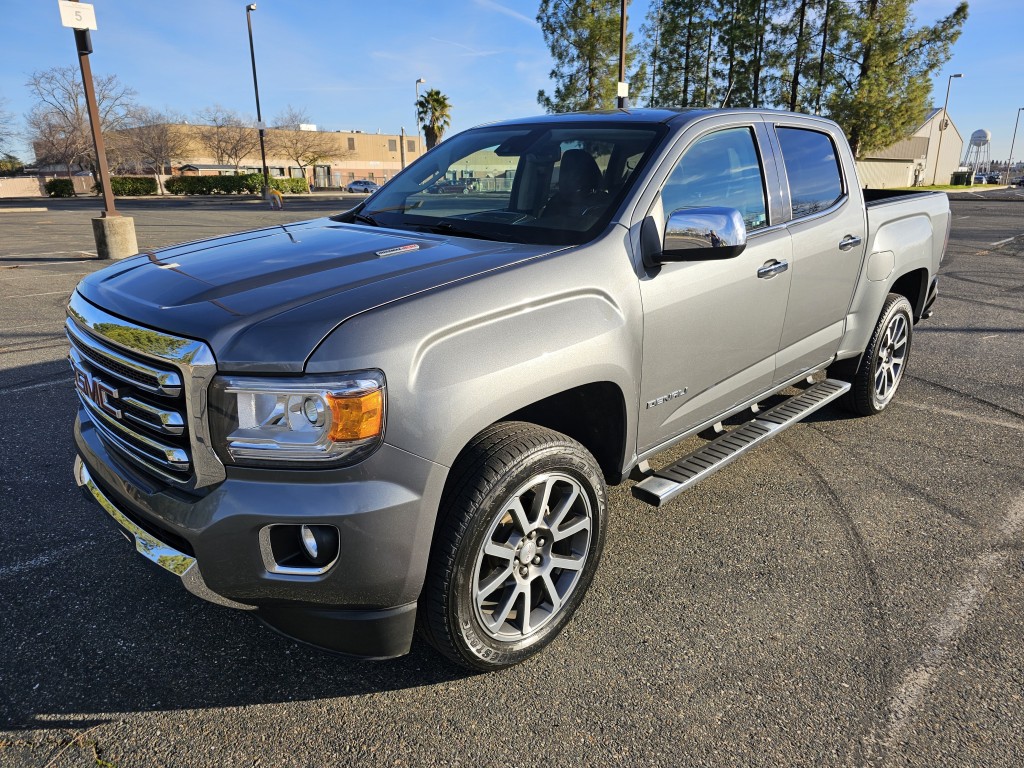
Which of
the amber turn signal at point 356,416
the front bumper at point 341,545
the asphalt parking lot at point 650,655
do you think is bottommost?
the asphalt parking lot at point 650,655

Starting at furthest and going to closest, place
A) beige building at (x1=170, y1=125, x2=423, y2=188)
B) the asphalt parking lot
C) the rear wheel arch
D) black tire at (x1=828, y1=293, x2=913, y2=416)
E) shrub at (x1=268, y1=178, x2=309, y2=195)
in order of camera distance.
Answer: beige building at (x1=170, y1=125, x2=423, y2=188) < shrub at (x1=268, y1=178, x2=309, y2=195) < the rear wheel arch < black tire at (x1=828, y1=293, x2=913, y2=416) < the asphalt parking lot

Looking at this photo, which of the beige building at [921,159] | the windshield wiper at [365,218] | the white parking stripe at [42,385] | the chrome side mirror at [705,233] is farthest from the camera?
the beige building at [921,159]

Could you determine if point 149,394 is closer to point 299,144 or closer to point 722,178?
point 722,178

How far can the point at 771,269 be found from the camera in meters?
3.40

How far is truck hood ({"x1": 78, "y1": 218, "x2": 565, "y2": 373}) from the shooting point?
80.0 inches

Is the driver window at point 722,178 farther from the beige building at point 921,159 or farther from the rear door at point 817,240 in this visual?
the beige building at point 921,159

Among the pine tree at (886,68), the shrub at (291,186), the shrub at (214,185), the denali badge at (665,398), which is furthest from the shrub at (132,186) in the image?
the denali badge at (665,398)

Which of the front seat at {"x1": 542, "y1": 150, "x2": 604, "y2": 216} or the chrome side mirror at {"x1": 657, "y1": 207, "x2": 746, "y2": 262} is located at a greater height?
the front seat at {"x1": 542, "y1": 150, "x2": 604, "y2": 216}

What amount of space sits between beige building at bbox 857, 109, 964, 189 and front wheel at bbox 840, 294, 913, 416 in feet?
144

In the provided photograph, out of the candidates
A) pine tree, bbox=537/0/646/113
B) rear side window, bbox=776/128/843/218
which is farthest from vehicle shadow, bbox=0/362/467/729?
pine tree, bbox=537/0/646/113

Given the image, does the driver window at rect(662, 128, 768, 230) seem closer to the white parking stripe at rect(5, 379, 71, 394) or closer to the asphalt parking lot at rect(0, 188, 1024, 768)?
the asphalt parking lot at rect(0, 188, 1024, 768)

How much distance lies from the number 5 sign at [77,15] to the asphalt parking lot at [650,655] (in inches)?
366

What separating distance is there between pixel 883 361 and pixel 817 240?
4.95 feet

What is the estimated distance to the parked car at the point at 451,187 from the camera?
3611 millimetres
